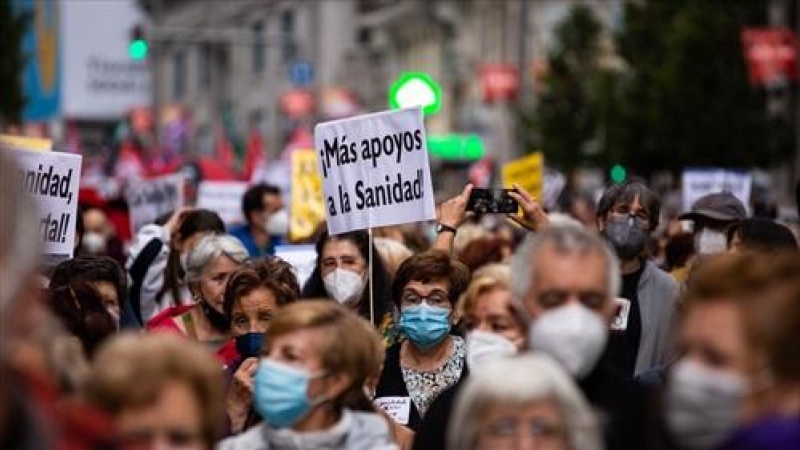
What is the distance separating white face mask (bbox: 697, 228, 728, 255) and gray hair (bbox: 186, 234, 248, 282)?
2290 millimetres

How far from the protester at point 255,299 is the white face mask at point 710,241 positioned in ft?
→ 9.50

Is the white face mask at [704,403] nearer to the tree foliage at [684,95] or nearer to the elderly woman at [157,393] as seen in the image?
the elderly woman at [157,393]

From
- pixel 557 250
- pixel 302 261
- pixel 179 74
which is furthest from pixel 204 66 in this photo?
pixel 557 250

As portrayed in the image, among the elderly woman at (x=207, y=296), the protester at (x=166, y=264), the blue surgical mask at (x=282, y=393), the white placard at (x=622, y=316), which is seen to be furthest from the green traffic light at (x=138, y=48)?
the blue surgical mask at (x=282, y=393)

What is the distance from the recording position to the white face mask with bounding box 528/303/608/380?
5.78 metres

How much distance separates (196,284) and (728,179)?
9056 mm

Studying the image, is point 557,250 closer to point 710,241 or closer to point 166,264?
point 710,241

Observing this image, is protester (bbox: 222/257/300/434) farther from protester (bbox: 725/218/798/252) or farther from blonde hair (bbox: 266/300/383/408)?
blonde hair (bbox: 266/300/383/408)

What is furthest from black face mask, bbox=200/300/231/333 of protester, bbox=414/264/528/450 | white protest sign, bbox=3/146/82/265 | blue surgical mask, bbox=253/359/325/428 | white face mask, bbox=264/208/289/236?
white face mask, bbox=264/208/289/236

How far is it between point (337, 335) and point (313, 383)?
0.54 ft

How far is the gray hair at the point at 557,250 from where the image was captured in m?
6.03

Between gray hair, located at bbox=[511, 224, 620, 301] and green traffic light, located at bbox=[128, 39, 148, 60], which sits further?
green traffic light, located at bbox=[128, 39, 148, 60]

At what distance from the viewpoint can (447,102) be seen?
66.4 m

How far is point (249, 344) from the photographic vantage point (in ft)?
28.5
